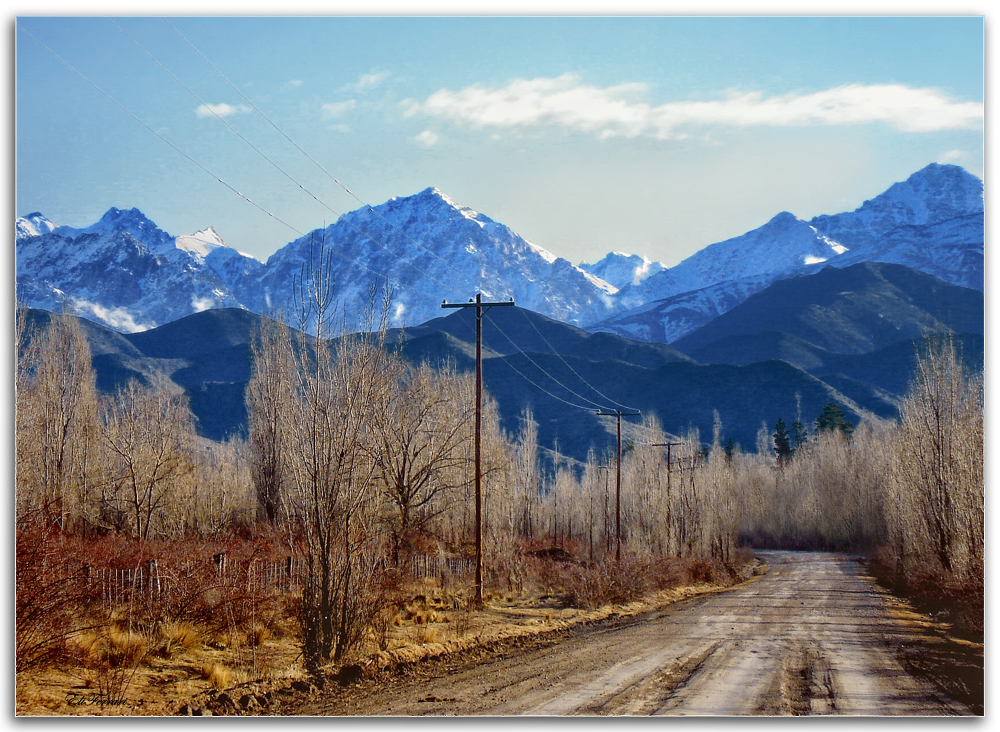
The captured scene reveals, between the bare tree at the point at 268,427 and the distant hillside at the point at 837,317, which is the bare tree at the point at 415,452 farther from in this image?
the distant hillside at the point at 837,317

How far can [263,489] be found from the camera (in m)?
32.3

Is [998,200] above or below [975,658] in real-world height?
above

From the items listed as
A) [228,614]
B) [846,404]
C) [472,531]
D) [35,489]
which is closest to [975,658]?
[228,614]

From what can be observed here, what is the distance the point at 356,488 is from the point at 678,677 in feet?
19.1

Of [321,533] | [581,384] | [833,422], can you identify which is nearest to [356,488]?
[321,533]

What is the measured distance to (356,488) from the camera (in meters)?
11.4

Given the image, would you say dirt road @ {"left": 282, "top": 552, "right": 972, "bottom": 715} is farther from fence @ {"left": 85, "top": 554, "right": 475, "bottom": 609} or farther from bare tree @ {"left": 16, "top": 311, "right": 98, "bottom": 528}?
bare tree @ {"left": 16, "top": 311, "right": 98, "bottom": 528}

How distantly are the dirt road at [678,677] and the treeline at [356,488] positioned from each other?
191 centimetres

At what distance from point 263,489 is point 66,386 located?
9516mm

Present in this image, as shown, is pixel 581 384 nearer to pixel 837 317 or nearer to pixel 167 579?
pixel 837 317

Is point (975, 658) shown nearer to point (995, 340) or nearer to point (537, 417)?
point (995, 340)

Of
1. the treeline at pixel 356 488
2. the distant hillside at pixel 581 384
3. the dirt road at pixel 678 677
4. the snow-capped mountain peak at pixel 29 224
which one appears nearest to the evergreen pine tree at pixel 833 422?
the distant hillside at pixel 581 384

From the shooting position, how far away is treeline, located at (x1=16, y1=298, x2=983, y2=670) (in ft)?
35.8

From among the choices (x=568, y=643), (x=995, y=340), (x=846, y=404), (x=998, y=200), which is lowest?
(x=568, y=643)
